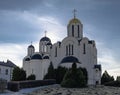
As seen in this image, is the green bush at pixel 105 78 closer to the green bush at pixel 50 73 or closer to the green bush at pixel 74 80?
the green bush at pixel 50 73

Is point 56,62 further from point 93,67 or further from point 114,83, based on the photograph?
point 114,83

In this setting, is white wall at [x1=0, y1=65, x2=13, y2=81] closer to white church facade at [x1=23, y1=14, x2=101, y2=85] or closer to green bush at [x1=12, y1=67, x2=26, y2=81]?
green bush at [x1=12, y1=67, x2=26, y2=81]

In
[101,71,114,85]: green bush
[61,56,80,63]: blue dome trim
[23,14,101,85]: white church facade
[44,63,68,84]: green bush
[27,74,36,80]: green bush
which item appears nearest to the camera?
[44,63,68,84]: green bush

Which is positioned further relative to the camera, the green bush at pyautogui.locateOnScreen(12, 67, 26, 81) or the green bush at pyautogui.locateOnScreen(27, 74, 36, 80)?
the green bush at pyautogui.locateOnScreen(27, 74, 36, 80)

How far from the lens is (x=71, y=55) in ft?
192

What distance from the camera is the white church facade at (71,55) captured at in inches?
2288

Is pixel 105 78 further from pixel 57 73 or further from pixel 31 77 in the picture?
pixel 31 77

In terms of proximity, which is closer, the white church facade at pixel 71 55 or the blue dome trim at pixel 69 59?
the blue dome trim at pixel 69 59

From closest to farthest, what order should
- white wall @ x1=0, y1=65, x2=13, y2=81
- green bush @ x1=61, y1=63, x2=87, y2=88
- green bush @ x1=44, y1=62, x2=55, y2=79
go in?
1. green bush @ x1=61, y1=63, x2=87, y2=88
2. green bush @ x1=44, y1=62, x2=55, y2=79
3. white wall @ x1=0, y1=65, x2=13, y2=81

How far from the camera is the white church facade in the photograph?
58.1 m

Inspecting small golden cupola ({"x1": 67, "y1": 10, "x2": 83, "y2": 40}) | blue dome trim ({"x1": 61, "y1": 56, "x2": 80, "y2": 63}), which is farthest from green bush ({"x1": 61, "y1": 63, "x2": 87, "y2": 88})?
small golden cupola ({"x1": 67, "y1": 10, "x2": 83, "y2": 40})

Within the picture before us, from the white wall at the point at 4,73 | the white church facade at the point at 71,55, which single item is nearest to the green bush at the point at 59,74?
the white church facade at the point at 71,55

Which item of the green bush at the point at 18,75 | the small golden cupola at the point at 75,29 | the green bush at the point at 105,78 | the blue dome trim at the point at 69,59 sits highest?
the small golden cupola at the point at 75,29

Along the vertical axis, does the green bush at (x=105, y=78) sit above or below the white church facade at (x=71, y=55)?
below
